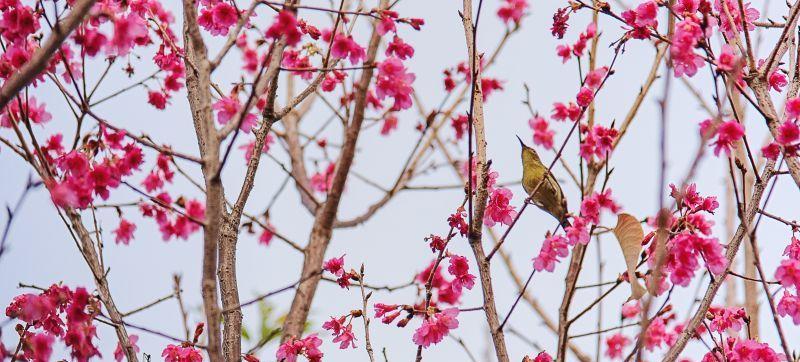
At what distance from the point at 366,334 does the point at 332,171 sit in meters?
3.20

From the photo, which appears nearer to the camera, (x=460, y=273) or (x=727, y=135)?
(x=727, y=135)

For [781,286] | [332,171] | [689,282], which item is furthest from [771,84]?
[332,171]

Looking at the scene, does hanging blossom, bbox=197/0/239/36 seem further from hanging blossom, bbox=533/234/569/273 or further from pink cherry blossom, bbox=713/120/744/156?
pink cherry blossom, bbox=713/120/744/156

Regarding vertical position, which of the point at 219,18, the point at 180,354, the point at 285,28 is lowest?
the point at 180,354

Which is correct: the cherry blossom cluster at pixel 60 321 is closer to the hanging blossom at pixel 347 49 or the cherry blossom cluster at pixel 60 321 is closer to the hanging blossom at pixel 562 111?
the hanging blossom at pixel 347 49

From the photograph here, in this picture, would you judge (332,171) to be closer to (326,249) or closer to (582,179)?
(326,249)

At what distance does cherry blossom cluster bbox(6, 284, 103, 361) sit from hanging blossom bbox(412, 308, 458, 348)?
2.95 feet

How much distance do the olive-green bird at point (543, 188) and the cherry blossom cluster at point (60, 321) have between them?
4.49 ft

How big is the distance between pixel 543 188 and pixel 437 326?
67 centimetres

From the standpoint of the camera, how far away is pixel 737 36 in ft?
7.95

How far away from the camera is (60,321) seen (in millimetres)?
2314

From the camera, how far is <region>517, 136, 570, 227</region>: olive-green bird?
2525mm

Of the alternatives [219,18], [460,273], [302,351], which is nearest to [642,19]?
[460,273]

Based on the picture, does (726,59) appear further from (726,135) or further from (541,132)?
(541,132)
